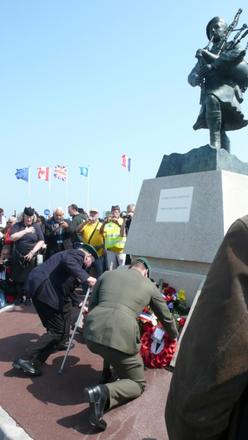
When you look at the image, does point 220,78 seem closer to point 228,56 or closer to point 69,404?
point 228,56

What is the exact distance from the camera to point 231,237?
1007 millimetres

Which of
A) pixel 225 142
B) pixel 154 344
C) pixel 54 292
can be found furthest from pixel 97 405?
pixel 225 142

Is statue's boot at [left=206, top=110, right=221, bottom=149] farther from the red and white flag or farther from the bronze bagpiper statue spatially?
the red and white flag

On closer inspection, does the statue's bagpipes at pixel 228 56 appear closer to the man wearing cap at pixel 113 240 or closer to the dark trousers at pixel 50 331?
the man wearing cap at pixel 113 240

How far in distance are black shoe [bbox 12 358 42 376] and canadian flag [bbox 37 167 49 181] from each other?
18.7 m

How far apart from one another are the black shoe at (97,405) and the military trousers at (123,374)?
105 mm

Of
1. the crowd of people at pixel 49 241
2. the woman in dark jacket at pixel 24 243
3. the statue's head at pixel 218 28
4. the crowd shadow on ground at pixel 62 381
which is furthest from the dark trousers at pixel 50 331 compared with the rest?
the statue's head at pixel 218 28

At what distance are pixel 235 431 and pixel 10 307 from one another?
264 inches

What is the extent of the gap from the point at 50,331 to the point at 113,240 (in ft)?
11.6

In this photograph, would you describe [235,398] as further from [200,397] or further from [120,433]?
[120,433]

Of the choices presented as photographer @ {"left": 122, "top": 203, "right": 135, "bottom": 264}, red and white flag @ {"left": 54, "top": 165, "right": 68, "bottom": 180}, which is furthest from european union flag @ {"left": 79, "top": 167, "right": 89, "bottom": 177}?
photographer @ {"left": 122, "top": 203, "right": 135, "bottom": 264}

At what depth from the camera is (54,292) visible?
14.8ft

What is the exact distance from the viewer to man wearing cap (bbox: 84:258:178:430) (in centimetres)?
338

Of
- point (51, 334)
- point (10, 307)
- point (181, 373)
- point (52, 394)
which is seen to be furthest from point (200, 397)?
point (10, 307)
